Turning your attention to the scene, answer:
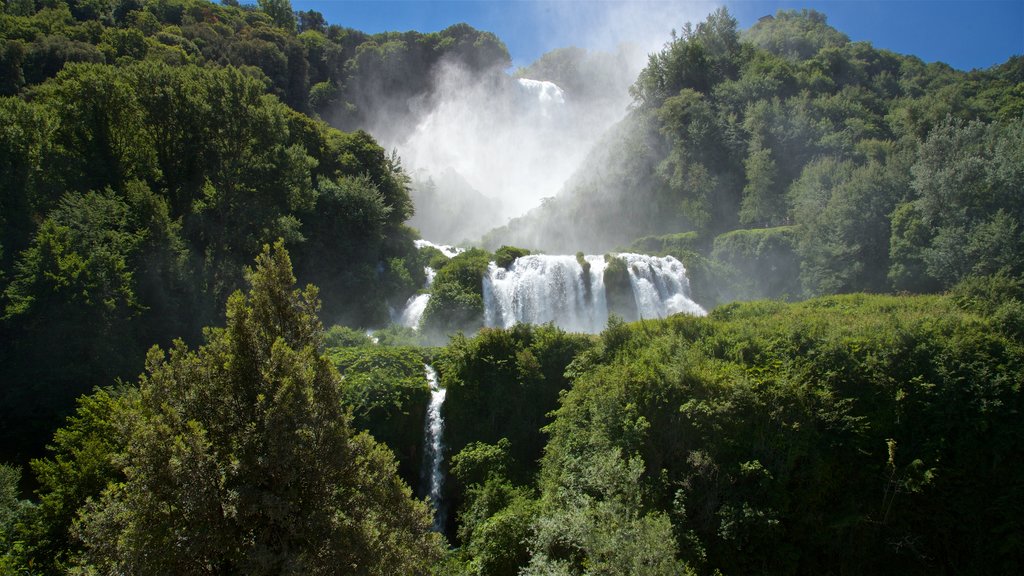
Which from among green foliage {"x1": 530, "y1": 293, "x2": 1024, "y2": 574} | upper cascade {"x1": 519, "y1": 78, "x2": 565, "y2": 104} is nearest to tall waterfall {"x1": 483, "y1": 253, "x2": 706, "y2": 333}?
green foliage {"x1": 530, "y1": 293, "x2": 1024, "y2": 574}

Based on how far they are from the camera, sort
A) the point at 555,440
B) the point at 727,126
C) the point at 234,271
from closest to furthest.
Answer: the point at 555,440 < the point at 234,271 < the point at 727,126

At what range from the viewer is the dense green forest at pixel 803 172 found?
85.3 ft

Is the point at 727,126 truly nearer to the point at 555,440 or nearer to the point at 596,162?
the point at 596,162

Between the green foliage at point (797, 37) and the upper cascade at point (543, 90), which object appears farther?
the upper cascade at point (543, 90)

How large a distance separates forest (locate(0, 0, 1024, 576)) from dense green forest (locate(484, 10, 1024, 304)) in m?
0.28

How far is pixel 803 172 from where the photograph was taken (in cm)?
3738

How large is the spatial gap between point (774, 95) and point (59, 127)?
50931mm

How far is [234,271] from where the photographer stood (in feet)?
79.8

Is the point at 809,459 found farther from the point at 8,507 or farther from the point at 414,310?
the point at 414,310

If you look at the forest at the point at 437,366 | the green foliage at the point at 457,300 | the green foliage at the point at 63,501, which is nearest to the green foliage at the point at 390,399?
the forest at the point at 437,366

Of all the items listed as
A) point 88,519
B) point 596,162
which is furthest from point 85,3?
point 88,519

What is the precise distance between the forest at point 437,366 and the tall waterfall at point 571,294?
2.07 feet

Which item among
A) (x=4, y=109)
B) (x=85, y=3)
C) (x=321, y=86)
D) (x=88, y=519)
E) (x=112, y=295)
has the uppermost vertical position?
(x=321, y=86)

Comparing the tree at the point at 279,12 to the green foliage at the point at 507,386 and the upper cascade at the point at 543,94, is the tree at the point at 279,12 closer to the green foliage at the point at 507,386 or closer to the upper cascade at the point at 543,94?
the upper cascade at the point at 543,94
